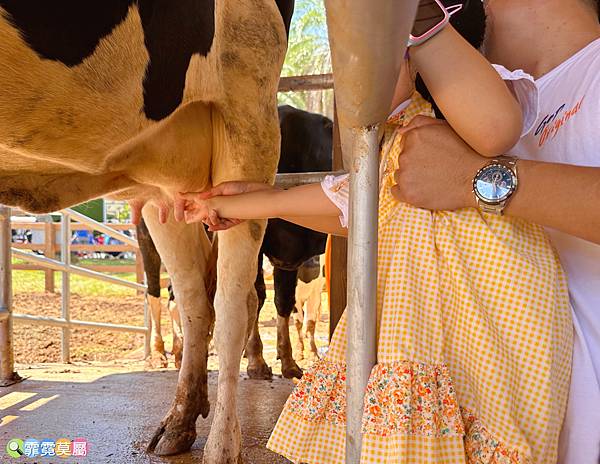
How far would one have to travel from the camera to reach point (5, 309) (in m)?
3.59

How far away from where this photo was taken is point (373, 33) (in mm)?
657

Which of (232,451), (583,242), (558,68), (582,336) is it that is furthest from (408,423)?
(232,451)

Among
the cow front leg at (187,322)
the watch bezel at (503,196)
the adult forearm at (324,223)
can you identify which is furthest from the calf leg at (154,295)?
the watch bezel at (503,196)

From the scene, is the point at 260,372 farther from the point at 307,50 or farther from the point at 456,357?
the point at 307,50

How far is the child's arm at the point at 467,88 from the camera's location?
94 centimetres

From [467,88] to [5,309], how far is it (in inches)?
127

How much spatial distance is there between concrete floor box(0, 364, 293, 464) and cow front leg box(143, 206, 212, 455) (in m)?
0.08

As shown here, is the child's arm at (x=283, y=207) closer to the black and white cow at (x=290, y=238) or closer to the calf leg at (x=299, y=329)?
the black and white cow at (x=290, y=238)

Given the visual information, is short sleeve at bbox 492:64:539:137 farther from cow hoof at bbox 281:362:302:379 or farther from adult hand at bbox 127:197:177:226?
cow hoof at bbox 281:362:302:379

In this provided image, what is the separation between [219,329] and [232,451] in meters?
0.44

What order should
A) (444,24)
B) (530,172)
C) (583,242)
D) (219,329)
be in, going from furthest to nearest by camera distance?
(219,329), (583,242), (530,172), (444,24)

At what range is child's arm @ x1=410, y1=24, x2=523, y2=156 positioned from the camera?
94 cm

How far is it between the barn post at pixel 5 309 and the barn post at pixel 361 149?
313 centimetres

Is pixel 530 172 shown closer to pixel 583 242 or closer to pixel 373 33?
pixel 583 242
